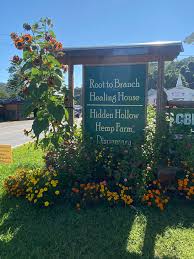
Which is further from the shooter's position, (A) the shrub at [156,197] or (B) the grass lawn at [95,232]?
(A) the shrub at [156,197]

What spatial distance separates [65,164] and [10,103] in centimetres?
3807

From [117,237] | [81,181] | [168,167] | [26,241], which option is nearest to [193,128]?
[168,167]

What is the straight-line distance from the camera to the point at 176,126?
483 centimetres

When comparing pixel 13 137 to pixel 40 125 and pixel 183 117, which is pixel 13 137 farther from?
pixel 183 117

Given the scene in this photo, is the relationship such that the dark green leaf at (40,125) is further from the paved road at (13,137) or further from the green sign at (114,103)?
the paved road at (13,137)

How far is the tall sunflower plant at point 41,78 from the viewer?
454 centimetres

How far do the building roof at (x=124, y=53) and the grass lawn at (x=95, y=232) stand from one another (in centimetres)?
248

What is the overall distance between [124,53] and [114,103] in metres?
0.87

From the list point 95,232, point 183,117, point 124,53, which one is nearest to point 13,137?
point 124,53

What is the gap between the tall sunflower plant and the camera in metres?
4.54

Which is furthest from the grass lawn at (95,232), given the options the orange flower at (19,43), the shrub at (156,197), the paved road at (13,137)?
the paved road at (13,137)

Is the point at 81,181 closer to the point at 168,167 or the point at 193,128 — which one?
the point at 168,167

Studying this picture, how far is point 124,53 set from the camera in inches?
194

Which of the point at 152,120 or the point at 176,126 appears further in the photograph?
the point at 152,120
